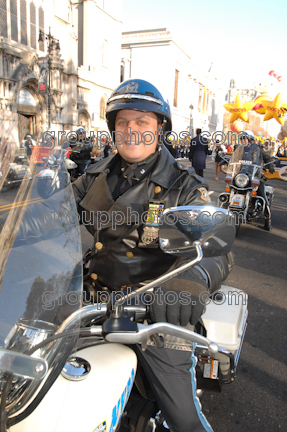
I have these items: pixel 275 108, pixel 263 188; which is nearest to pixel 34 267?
pixel 263 188

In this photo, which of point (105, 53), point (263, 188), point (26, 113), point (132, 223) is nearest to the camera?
point (26, 113)

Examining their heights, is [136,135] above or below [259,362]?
above

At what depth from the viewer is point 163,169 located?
1747 millimetres

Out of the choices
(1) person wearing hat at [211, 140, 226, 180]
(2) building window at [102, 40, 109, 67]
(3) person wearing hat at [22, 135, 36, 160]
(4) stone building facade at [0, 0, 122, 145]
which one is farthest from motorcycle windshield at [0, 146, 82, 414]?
(2) building window at [102, 40, 109, 67]

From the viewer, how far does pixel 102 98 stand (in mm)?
38219

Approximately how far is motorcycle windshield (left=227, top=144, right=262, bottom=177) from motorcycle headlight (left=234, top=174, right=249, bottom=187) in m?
0.19

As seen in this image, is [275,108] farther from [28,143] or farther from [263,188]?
[28,143]

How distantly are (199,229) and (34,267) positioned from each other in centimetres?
51

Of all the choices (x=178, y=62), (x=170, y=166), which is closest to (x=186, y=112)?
(x=178, y=62)

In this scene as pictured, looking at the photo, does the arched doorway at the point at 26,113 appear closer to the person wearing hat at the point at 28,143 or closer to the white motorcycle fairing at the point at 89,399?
the person wearing hat at the point at 28,143

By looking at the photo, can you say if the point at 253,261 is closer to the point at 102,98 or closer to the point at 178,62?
the point at 102,98

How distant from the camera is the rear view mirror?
923mm

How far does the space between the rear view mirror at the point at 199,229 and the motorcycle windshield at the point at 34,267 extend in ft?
1.09

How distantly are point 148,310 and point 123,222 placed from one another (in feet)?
1.78
